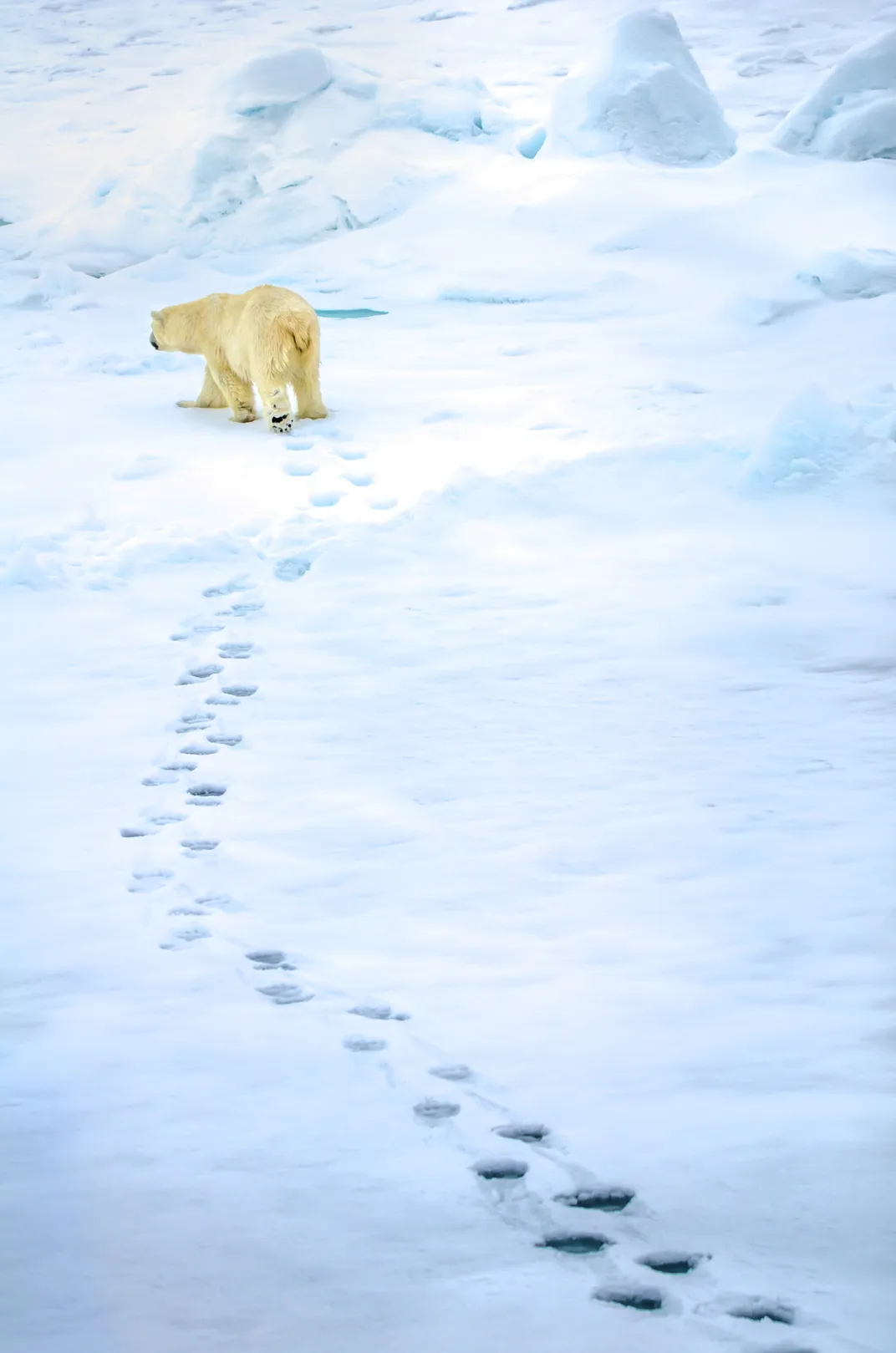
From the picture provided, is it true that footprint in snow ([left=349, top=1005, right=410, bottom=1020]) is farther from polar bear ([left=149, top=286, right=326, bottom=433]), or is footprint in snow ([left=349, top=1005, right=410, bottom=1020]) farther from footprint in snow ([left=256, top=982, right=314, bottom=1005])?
polar bear ([left=149, top=286, right=326, bottom=433])

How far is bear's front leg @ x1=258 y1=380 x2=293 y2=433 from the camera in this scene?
165 inches

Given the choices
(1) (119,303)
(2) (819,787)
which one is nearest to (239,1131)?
(2) (819,787)

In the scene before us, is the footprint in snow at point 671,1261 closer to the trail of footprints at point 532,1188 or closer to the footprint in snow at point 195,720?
the trail of footprints at point 532,1188

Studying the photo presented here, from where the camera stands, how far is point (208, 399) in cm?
474

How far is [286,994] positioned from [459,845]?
46 cm

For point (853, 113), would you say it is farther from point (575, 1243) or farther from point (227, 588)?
point (575, 1243)

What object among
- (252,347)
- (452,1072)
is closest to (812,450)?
(252,347)

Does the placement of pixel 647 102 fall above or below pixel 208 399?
above

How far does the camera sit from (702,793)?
6.81 ft

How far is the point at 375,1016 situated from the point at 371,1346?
50cm

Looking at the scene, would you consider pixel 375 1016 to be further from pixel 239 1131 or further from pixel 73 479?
pixel 73 479

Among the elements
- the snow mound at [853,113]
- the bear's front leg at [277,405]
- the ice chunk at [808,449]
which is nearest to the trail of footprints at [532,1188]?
the ice chunk at [808,449]

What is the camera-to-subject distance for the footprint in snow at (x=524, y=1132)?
4.26 ft

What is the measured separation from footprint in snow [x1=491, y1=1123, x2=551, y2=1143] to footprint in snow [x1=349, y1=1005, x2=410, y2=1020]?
237 mm
